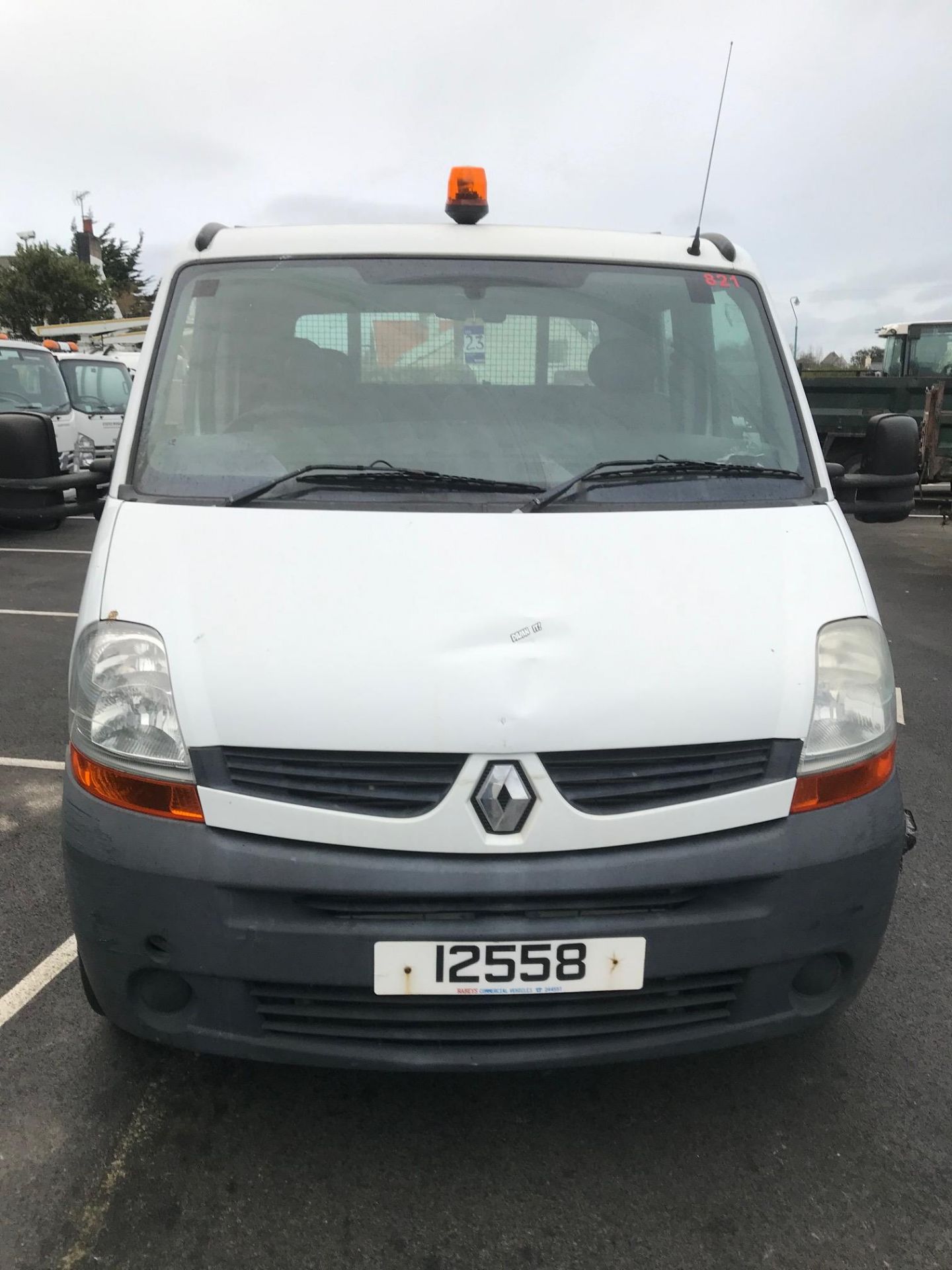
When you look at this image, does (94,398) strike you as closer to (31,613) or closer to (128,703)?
(31,613)

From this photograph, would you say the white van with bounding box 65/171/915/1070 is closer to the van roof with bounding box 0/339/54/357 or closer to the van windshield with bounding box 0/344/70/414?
the van windshield with bounding box 0/344/70/414

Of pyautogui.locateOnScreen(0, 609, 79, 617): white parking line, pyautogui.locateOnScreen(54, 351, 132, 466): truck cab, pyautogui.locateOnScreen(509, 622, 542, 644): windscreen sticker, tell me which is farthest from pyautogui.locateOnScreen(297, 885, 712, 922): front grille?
pyautogui.locateOnScreen(54, 351, 132, 466): truck cab

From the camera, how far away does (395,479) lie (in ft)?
8.89

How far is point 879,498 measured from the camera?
11.5 ft

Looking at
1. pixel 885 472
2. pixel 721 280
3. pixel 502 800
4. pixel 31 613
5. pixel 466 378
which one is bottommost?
pixel 31 613

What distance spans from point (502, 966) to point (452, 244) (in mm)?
2154

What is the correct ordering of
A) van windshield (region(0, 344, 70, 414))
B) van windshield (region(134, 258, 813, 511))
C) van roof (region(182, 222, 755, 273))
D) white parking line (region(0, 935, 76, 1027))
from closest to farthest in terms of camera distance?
van windshield (region(134, 258, 813, 511)) → white parking line (region(0, 935, 76, 1027)) → van roof (region(182, 222, 755, 273)) → van windshield (region(0, 344, 70, 414))

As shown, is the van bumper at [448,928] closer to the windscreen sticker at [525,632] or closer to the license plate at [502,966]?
the license plate at [502,966]

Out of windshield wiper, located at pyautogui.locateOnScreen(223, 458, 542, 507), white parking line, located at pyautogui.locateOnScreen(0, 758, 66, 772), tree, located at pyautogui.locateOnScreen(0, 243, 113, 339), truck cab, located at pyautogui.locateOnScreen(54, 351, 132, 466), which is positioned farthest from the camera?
tree, located at pyautogui.locateOnScreen(0, 243, 113, 339)

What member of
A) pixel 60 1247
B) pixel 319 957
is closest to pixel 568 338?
pixel 319 957

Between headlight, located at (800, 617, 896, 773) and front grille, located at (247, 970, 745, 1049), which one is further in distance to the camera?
headlight, located at (800, 617, 896, 773)

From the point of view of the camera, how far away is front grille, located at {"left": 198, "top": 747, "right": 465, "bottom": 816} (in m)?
2.14

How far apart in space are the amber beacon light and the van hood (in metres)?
1.29

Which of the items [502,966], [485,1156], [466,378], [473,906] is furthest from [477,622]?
[485,1156]
